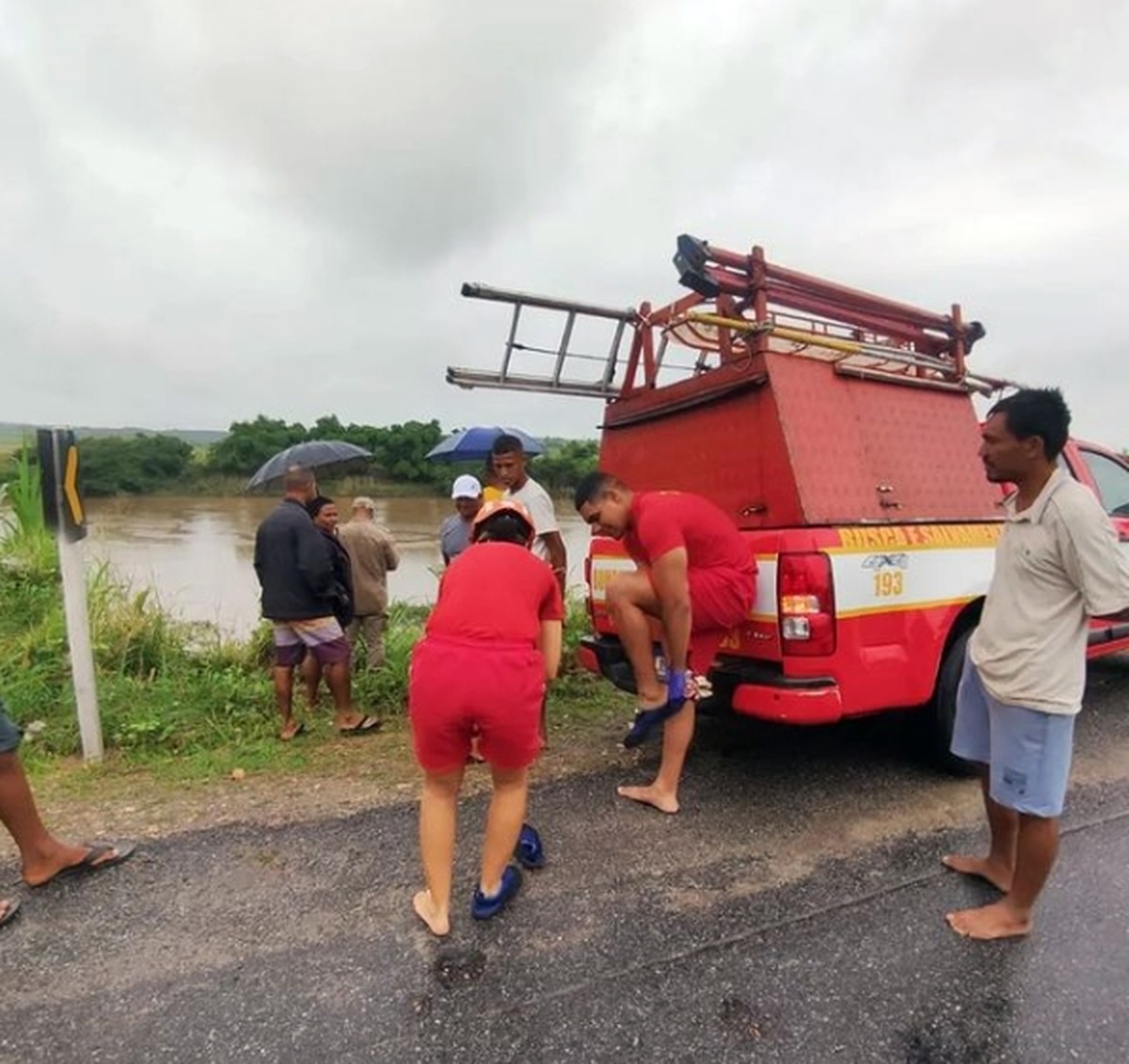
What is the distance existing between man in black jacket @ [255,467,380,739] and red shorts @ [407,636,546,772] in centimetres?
225

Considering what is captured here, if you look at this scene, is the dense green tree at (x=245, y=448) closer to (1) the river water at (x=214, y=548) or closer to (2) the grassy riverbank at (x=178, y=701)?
(1) the river water at (x=214, y=548)

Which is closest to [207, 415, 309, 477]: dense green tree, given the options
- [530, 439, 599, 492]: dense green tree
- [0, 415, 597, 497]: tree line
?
[0, 415, 597, 497]: tree line

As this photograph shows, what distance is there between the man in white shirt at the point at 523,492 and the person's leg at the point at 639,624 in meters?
0.89

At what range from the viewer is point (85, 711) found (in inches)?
159

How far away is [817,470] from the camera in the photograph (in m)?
3.42

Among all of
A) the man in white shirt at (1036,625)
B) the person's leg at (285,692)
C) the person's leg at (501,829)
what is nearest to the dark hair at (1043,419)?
the man in white shirt at (1036,625)

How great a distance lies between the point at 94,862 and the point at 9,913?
1.07 ft

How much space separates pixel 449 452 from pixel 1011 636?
4.20 m

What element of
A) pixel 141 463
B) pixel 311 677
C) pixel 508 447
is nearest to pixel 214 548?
pixel 141 463

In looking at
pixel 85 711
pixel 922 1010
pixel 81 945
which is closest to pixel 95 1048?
pixel 81 945

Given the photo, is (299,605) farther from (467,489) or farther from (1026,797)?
(1026,797)

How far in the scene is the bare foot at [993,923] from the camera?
2.40 m

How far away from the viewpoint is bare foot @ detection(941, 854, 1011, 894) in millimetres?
2688

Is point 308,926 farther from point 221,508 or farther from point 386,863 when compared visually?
point 221,508
